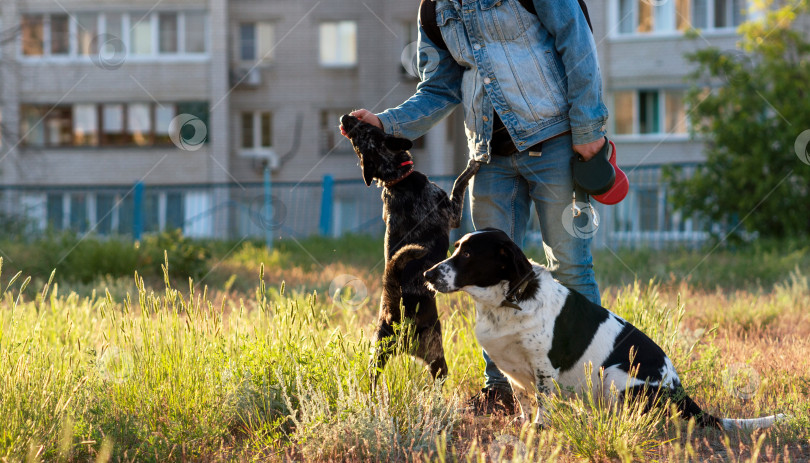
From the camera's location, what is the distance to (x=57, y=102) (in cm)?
2552

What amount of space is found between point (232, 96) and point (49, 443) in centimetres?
2391

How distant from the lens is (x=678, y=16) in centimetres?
2183

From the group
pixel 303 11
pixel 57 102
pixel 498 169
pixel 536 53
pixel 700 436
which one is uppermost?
pixel 303 11

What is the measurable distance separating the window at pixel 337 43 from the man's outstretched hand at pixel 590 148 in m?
22.6

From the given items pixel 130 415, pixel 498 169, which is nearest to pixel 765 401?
pixel 498 169

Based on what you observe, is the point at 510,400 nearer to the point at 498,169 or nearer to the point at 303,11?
the point at 498,169

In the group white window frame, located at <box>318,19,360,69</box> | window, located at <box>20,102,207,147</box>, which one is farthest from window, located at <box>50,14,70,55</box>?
white window frame, located at <box>318,19,360,69</box>

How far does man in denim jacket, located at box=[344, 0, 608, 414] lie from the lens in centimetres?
390

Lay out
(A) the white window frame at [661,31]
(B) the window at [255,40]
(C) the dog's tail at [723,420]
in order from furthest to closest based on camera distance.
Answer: (B) the window at [255,40], (A) the white window frame at [661,31], (C) the dog's tail at [723,420]

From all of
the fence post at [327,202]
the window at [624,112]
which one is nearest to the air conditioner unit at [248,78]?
the fence post at [327,202]

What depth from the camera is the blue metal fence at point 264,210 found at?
18.1 metres

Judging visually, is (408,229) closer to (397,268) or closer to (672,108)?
(397,268)

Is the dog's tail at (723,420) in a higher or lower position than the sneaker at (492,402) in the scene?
higher

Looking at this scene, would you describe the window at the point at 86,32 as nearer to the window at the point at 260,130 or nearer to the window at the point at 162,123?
the window at the point at 162,123
